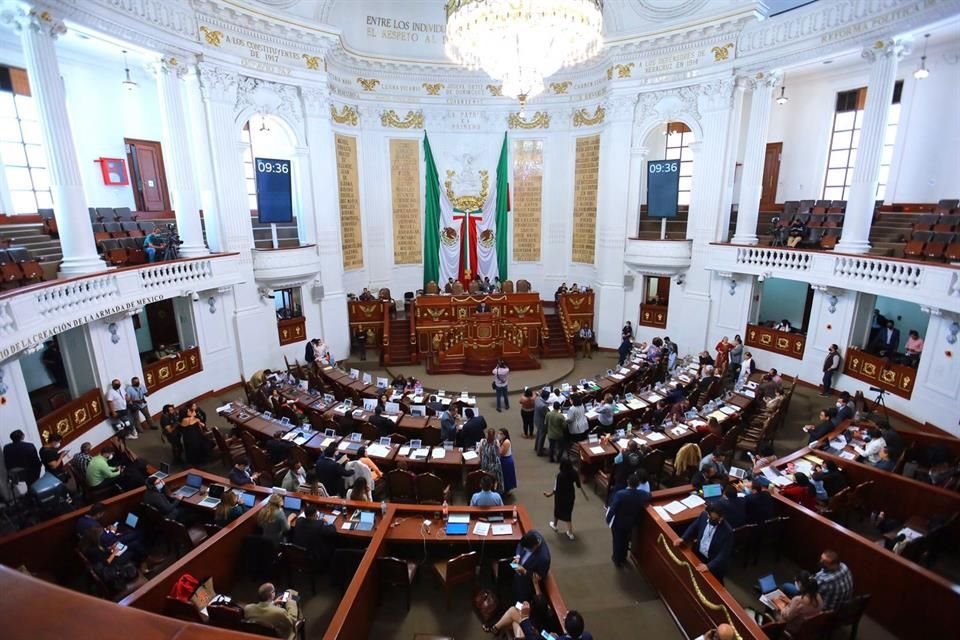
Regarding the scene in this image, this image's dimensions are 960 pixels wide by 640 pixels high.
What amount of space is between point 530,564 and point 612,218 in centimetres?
1351

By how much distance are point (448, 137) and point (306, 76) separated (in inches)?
226

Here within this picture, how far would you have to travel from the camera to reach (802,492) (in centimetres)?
731

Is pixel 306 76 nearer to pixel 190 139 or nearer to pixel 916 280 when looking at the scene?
pixel 190 139

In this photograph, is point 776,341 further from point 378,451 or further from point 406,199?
point 406,199

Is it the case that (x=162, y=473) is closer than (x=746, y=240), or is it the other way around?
(x=162, y=473)

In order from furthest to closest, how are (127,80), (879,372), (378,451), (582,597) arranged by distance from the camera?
1. (127,80)
2. (879,372)
3. (378,451)
4. (582,597)

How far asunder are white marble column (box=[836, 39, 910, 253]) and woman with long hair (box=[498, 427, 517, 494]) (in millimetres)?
10379

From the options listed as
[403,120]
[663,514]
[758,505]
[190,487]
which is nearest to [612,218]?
[403,120]

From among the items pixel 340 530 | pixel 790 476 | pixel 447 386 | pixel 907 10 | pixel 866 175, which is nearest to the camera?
pixel 340 530

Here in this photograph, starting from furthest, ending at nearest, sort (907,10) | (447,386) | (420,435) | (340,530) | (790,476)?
(447,386) < (907,10) < (420,435) < (790,476) < (340,530)

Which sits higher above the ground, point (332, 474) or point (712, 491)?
point (712, 491)

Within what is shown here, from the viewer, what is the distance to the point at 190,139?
1298 centimetres

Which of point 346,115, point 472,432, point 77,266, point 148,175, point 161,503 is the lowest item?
point 472,432

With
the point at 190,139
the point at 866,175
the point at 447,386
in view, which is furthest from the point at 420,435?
the point at 866,175
